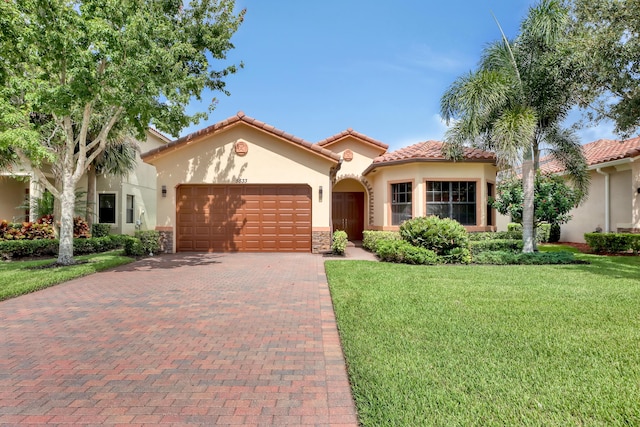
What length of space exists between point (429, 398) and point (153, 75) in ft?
34.0

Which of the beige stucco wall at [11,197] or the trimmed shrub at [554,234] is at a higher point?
the beige stucco wall at [11,197]

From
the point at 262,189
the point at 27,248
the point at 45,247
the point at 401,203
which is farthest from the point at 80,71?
the point at 401,203

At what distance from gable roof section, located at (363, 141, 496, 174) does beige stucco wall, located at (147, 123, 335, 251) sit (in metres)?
2.94

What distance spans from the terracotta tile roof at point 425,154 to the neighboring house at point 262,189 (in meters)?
0.04

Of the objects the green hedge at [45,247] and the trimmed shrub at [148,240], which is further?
the trimmed shrub at [148,240]

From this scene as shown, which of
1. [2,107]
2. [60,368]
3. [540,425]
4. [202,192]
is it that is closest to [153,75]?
[2,107]

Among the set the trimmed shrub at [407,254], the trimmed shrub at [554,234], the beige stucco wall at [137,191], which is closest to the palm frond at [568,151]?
the trimmed shrub at [407,254]

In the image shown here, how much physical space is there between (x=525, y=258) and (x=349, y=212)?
1033cm

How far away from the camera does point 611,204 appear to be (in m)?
16.0

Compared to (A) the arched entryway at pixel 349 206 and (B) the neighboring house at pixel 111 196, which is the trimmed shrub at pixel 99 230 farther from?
(A) the arched entryway at pixel 349 206

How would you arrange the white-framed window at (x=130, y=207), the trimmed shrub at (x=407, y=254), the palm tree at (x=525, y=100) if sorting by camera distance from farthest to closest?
the white-framed window at (x=130, y=207) < the palm tree at (x=525, y=100) < the trimmed shrub at (x=407, y=254)

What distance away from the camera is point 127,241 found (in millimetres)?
13156

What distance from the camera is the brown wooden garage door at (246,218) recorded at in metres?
14.7

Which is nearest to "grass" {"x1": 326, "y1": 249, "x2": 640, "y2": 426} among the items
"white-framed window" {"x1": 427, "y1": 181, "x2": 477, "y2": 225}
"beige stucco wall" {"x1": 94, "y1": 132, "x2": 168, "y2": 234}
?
"white-framed window" {"x1": 427, "y1": 181, "x2": 477, "y2": 225}
